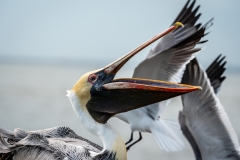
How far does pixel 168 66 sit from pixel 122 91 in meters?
2.52

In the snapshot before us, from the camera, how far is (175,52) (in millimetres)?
5633

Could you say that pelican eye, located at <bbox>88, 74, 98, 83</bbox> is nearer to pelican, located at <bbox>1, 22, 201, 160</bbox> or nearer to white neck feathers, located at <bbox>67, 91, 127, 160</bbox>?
pelican, located at <bbox>1, 22, 201, 160</bbox>

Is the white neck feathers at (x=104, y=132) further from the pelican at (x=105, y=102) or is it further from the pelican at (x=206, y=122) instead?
the pelican at (x=206, y=122)

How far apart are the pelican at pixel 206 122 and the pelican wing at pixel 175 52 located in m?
0.29

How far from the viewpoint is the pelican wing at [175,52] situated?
5.48 m

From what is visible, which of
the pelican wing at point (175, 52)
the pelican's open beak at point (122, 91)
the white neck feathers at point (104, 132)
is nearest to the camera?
the pelican's open beak at point (122, 91)

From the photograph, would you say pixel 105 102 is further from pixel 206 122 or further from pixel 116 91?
pixel 206 122

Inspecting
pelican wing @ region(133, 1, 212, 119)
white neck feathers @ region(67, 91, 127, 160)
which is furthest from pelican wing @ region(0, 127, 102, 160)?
pelican wing @ region(133, 1, 212, 119)

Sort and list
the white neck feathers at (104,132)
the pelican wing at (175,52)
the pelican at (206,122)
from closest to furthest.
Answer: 1. the white neck feathers at (104,132)
2. the pelican wing at (175,52)
3. the pelican at (206,122)

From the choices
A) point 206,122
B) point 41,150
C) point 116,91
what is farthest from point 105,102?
point 206,122

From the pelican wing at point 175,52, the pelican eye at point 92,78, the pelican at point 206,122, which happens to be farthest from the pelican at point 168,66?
the pelican eye at point 92,78

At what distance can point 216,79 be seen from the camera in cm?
684

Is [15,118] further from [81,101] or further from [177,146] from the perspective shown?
[81,101]

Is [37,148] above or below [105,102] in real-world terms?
below
